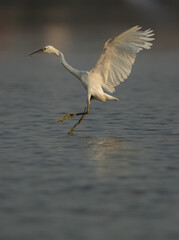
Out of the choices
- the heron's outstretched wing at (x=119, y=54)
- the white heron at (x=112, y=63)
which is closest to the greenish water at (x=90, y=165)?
the white heron at (x=112, y=63)

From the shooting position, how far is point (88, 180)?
862 cm

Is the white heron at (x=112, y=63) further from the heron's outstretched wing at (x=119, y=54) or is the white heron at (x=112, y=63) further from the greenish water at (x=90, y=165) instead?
the greenish water at (x=90, y=165)

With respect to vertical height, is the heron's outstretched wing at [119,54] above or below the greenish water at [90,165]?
above

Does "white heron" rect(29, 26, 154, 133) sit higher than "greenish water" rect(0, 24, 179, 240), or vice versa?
"white heron" rect(29, 26, 154, 133)

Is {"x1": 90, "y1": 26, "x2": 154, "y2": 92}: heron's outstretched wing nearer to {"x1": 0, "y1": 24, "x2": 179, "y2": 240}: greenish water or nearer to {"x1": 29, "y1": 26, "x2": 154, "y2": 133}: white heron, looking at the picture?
{"x1": 29, "y1": 26, "x2": 154, "y2": 133}: white heron

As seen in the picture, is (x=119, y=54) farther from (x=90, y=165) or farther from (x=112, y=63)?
(x=90, y=165)

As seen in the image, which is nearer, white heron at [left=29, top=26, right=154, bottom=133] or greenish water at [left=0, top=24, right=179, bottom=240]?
greenish water at [left=0, top=24, right=179, bottom=240]

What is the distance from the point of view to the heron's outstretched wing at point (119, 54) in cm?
1223

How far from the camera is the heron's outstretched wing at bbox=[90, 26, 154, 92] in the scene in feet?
40.1

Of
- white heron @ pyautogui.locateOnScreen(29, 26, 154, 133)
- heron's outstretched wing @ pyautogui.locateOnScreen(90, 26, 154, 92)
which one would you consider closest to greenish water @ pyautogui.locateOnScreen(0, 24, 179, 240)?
white heron @ pyautogui.locateOnScreen(29, 26, 154, 133)

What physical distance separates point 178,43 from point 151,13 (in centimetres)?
1375

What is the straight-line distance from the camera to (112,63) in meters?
12.8

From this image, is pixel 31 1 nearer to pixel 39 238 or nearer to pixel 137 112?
pixel 137 112

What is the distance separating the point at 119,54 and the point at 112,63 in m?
0.29
